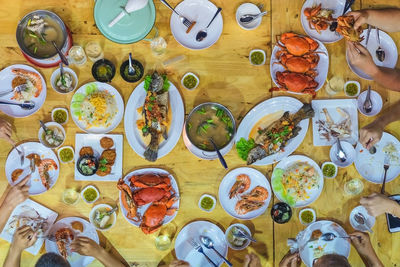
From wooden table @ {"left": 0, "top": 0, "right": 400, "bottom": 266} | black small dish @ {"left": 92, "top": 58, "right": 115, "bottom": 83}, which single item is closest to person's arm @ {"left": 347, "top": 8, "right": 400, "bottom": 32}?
wooden table @ {"left": 0, "top": 0, "right": 400, "bottom": 266}

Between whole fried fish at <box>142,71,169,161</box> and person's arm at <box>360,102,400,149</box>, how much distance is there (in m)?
1.69

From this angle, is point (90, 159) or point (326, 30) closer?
point (90, 159)

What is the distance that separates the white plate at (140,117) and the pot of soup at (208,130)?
10cm

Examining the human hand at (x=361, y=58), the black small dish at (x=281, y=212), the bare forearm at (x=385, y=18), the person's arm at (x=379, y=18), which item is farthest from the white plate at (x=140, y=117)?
the bare forearm at (x=385, y=18)

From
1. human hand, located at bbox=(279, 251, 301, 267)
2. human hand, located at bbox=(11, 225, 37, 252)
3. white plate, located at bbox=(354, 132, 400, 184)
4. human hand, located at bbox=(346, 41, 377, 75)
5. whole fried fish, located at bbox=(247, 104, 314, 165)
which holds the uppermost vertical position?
human hand, located at bbox=(346, 41, 377, 75)

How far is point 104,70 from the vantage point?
3025mm

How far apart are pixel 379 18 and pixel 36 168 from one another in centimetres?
318

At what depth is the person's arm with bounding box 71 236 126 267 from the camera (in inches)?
115

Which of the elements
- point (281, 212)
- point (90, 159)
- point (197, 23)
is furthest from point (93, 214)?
point (197, 23)

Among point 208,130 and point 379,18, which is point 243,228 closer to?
point 208,130

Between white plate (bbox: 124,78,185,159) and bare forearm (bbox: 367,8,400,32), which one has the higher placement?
bare forearm (bbox: 367,8,400,32)

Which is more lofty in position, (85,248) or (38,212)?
(38,212)

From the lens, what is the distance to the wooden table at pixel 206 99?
9.91 feet

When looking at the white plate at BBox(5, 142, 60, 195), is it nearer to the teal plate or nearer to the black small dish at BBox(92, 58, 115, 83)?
the black small dish at BBox(92, 58, 115, 83)
